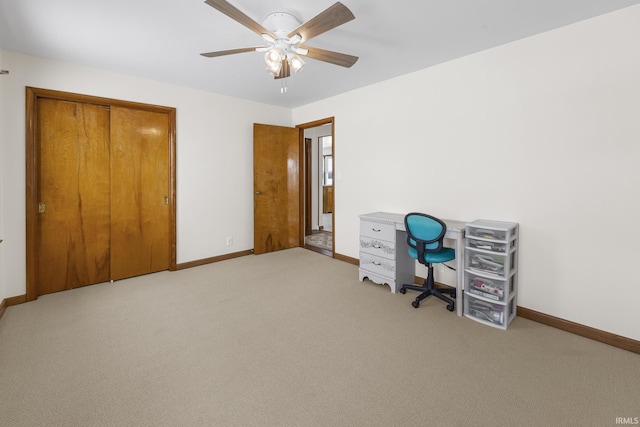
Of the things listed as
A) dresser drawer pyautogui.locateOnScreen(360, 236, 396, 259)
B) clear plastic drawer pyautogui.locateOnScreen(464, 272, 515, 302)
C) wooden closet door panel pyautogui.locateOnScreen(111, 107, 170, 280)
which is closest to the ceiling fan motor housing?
dresser drawer pyautogui.locateOnScreen(360, 236, 396, 259)

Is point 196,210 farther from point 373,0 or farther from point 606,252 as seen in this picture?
point 606,252

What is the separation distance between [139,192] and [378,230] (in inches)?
123

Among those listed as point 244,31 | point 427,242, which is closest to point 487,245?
point 427,242

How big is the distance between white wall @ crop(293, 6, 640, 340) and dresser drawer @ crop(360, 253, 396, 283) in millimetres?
673

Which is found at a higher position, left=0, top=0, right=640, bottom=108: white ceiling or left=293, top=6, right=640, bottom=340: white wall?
left=0, top=0, right=640, bottom=108: white ceiling

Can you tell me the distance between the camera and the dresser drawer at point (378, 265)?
3.21m

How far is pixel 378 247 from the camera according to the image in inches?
131

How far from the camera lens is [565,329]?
2402mm

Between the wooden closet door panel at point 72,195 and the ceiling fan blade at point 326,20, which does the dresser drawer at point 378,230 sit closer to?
the ceiling fan blade at point 326,20

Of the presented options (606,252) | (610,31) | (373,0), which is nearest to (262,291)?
(373,0)

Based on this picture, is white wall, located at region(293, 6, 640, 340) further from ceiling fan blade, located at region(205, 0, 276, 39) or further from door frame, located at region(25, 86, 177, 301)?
door frame, located at region(25, 86, 177, 301)

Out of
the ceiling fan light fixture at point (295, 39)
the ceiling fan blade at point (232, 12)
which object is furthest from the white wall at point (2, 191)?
the ceiling fan light fixture at point (295, 39)

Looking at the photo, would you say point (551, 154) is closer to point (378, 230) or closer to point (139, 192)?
point (378, 230)

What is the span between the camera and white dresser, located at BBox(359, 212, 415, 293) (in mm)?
3186
